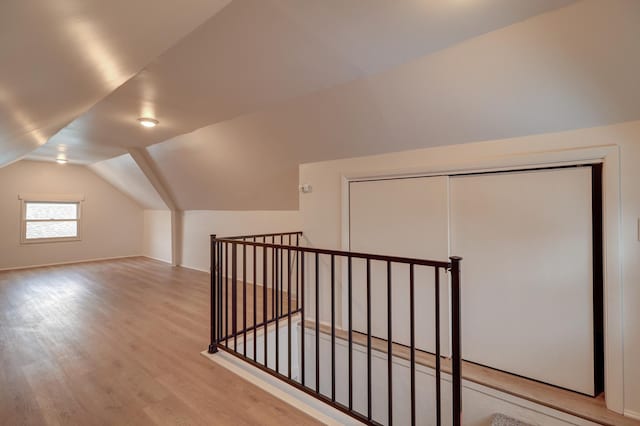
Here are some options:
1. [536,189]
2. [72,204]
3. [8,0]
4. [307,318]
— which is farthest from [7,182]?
[536,189]

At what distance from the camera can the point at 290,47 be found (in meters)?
1.86

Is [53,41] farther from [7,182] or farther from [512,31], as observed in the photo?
[7,182]

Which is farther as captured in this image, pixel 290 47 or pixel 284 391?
pixel 284 391

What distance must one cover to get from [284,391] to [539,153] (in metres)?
2.43

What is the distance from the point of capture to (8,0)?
2.91 ft

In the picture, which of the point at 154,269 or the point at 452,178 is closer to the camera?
the point at 452,178

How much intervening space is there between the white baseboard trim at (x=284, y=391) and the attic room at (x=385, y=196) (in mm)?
15

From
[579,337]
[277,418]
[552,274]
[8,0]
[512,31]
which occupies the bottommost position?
[277,418]

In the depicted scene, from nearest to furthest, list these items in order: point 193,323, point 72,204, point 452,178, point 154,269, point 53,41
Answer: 1. point 53,41
2. point 452,178
3. point 193,323
4. point 154,269
5. point 72,204

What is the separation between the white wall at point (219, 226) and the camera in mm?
4613

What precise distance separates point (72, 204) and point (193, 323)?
5888 mm

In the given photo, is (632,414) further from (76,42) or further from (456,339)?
(76,42)

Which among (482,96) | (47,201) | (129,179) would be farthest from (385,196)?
(47,201)

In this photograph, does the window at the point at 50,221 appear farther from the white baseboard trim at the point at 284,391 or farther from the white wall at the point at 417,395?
the white wall at the point at 417,395
